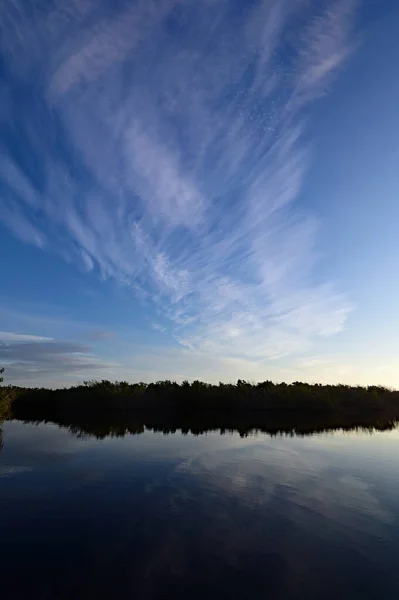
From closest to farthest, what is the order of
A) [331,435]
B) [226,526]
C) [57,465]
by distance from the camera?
1. [226,526]
2. [57,465]
3. [331,435]

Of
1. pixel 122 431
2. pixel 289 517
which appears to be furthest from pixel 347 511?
pixel 122 431

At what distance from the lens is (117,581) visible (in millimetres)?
11914

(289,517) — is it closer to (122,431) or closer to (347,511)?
(347,511)

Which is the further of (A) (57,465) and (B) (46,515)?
(A) (57,465)

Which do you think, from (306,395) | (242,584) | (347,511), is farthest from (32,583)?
(306,395)

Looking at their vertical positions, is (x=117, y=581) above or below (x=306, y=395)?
below

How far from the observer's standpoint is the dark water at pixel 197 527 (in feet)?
39.0

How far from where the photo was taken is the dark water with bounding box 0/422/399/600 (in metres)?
11.9

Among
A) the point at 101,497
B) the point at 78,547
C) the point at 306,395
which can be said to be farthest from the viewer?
the point at 306,395

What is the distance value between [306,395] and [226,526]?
87.5 metres

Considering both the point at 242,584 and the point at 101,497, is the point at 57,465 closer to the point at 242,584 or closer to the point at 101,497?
the point at 101,497

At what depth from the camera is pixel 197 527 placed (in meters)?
17.2

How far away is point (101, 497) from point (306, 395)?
85.5m

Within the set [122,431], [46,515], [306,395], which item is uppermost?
[306,395]
